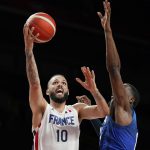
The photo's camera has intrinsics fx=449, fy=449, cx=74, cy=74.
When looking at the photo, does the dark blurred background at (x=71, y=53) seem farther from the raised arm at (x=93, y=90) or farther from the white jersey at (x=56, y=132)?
the raised arm at (x=93, y=90)

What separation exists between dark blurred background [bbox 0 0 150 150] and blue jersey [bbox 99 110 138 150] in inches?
208

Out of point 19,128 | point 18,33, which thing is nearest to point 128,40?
point 18,33

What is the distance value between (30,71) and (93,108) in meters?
0.77

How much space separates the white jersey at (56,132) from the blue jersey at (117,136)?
1.31 feet

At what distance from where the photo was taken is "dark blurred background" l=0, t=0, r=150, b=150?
9562 millimetres

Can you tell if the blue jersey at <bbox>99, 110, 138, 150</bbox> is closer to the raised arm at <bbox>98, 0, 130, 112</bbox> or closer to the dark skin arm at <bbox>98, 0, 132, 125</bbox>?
the dark skin arm at <bbox>98, 0, 132, 125</bbox>

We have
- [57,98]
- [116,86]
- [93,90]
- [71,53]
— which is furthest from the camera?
[71,53]

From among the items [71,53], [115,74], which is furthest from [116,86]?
[71,53]

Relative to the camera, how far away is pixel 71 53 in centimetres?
1022

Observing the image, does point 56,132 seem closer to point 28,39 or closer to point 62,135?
point 62,135

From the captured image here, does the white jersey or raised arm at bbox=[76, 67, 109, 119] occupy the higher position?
raised arm at bbox=[76, 67, 109, 119]

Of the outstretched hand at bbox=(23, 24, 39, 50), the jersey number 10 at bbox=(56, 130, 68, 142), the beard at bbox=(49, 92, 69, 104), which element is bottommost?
the jersey number 10 at bbox=(56, 130, 68, 142)

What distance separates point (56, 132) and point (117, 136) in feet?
2.23

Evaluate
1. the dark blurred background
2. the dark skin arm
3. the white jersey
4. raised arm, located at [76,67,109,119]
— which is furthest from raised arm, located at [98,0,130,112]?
the dark blurred background
